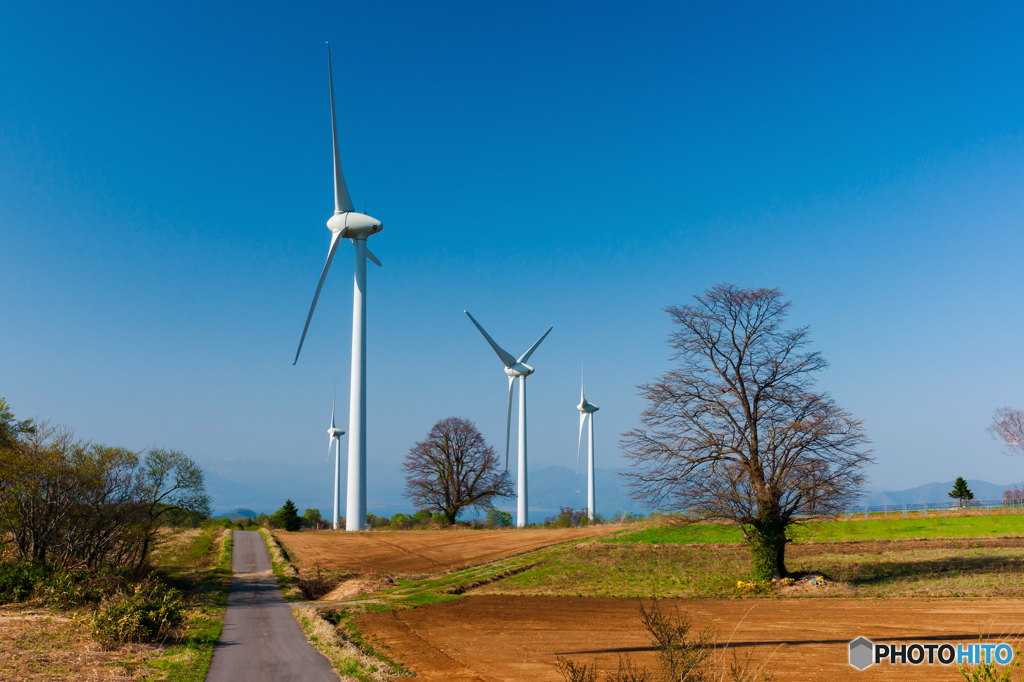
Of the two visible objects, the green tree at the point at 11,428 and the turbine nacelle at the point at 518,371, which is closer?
the green tree at the point at 11,428

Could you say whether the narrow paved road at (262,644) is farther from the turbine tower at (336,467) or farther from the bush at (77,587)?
the turbine tower at (336,467)

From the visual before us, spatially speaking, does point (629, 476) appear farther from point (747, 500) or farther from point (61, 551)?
point (61, 551)

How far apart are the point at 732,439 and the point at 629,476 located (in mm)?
4753

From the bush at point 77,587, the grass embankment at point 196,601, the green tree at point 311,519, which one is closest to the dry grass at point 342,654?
the grass embankment at point 196,601

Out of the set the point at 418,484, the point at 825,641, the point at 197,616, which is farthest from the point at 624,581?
the point at 418,484

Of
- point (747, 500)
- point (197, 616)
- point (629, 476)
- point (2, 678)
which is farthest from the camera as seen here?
point (629, 476)

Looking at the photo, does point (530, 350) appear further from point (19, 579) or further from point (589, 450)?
point (19, 579)

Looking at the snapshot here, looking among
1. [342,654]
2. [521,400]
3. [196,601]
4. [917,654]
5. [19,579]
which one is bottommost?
[196,601]

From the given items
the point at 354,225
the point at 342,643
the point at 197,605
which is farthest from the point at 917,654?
the point at 354,225

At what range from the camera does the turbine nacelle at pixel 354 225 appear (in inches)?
2286

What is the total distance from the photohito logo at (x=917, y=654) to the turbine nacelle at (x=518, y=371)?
58.0 metres

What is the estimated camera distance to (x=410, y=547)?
157ft

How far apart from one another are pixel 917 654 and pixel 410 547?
127 ft

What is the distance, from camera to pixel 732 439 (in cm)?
2625
